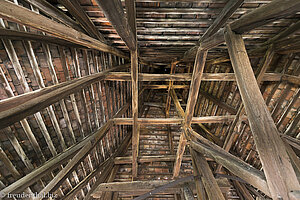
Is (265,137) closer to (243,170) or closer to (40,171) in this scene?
(243,170)

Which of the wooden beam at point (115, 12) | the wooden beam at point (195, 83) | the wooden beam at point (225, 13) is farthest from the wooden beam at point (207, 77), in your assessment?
the wooden beam at point (115, 12)

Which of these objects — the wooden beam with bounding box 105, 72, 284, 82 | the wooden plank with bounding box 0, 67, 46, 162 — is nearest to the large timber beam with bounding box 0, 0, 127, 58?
the wooden plank with bounding box 0, 67, 46, 162

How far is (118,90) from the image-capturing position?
13.6 feet

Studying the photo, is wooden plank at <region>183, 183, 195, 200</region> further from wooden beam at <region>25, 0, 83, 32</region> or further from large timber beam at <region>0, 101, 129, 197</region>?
wooden beam at <region>25, 0, 83, 32</region>

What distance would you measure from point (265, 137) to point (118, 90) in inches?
152

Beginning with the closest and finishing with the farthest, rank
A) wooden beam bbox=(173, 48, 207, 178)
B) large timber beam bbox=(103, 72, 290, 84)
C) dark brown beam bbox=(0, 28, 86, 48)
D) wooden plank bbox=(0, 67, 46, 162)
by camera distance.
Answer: dark brown beam bbox=(0, 28, 86, 48), wooden plank bbox=(0, 67, 46, 162), wooden beam bbox=(173, 48, 207, 178), large timber beam bbox=(103, 72, 290, 84)

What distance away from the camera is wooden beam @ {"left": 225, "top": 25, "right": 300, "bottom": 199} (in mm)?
783

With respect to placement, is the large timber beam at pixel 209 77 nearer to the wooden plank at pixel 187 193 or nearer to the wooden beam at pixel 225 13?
the wooden beam at pixel 225 13

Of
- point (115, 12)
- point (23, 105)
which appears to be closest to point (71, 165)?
point (23, 105)

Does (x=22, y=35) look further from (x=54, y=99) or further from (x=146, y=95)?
(x=146, y=95)

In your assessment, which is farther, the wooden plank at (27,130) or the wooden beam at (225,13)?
the wooden beam at (225,13)

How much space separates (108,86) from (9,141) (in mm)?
2247

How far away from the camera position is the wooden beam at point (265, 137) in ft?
2.57

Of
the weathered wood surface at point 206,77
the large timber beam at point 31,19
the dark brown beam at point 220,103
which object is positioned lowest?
the dark brown beam at point 220,103
